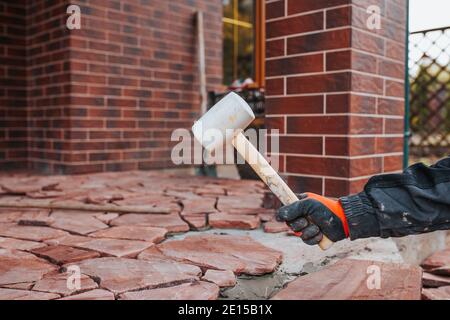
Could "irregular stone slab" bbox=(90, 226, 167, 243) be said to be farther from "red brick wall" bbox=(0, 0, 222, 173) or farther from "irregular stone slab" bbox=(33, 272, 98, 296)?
"red brick wall" bbox=(0, 0, 222, 173)

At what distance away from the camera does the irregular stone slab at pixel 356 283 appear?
4.04ft

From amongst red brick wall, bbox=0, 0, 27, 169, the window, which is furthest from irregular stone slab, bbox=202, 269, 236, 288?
the window

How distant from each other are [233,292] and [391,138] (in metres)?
1.36

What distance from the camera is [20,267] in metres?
1.47

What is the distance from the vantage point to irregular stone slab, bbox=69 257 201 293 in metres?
1.31

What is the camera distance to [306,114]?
6.94 feet

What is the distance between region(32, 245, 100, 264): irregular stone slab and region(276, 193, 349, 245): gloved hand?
729mm

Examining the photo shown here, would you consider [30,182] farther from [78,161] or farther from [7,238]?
[7,238]

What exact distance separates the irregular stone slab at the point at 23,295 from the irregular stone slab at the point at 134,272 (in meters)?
0.15

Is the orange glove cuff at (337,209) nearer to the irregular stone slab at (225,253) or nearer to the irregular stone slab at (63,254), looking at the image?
the irregular stone slab at (225,253)

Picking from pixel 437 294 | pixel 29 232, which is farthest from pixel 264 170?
pixel 29 232

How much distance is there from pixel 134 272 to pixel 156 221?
0.69 meters

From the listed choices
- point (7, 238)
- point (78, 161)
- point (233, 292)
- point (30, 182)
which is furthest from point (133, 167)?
point (233, 292)

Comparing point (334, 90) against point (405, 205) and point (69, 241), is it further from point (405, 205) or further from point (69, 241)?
point (69, 241)
